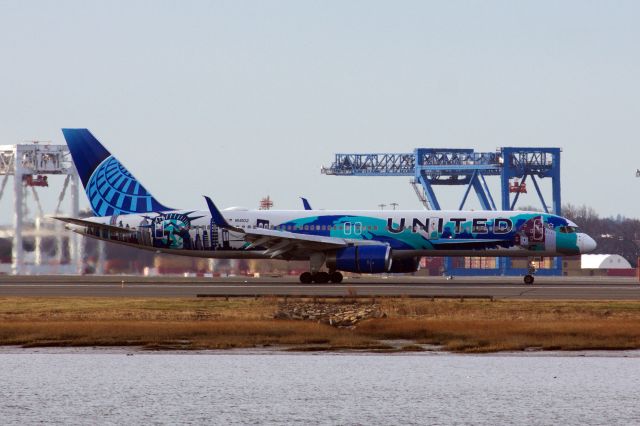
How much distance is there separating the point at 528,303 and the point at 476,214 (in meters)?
19.1

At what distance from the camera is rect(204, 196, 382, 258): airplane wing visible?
218 ft

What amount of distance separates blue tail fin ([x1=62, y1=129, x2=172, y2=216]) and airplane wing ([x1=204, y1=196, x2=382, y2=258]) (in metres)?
6.48

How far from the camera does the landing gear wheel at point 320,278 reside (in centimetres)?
6856

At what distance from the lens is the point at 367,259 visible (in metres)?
65.7

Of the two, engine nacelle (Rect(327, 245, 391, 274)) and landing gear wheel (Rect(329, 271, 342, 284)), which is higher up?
engine nacelle (Rect(327, 245, 391, 274))

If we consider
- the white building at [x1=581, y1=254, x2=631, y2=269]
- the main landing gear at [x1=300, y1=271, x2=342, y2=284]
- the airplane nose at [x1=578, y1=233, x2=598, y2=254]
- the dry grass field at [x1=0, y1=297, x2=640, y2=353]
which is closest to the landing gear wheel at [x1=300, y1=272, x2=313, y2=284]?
the main landing gear at [x1=300, y1=271, x2=342, y2=284]

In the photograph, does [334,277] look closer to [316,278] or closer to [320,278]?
[320,278]

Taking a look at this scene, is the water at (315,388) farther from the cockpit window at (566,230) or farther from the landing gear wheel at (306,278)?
the cockpit window at (566,230)

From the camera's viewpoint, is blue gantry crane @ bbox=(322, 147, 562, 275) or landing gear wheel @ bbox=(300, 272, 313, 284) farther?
blue gantry crane @ bbox=(322, 147, 562, 275)

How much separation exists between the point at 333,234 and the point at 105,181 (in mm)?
14243

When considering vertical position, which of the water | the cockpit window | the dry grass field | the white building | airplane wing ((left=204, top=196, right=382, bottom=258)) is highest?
the white building

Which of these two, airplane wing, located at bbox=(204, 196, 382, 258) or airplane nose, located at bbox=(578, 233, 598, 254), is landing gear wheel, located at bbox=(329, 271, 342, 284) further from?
airplane nose, located at bbox=(578, 233, 598, 254)

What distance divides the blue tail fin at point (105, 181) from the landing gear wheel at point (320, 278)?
9.80 m

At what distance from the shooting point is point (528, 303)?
4919 cm
